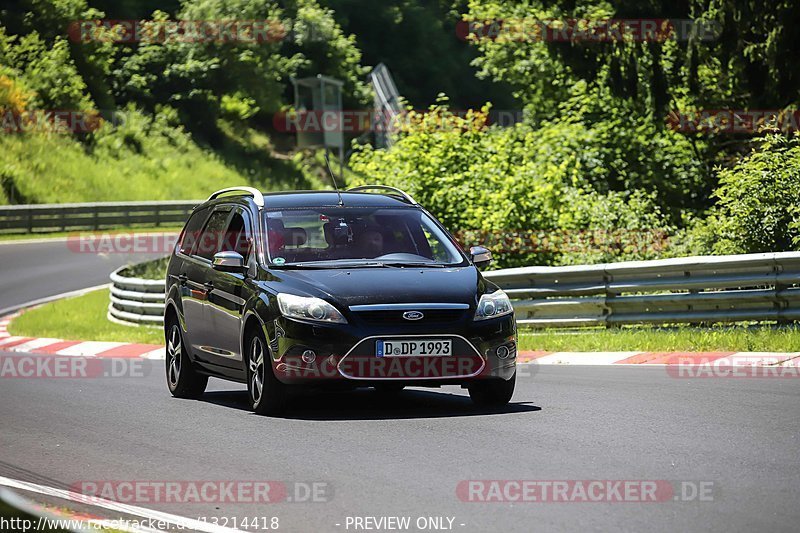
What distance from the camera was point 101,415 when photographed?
37.0 feet

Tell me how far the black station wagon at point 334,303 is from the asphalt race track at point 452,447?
0.33 m

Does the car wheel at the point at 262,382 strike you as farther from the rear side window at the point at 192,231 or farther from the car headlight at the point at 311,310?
the rear side window at the point at 192,231

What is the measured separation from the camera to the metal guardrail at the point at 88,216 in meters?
40.6

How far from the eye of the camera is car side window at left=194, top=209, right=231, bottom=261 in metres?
12.0

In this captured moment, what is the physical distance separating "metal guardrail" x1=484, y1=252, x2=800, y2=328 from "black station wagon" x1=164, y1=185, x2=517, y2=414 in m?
4.74

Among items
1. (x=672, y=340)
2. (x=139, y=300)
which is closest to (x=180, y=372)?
(x=672, y=340)

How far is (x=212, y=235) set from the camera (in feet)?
40.1

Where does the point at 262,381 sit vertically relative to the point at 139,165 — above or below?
above
